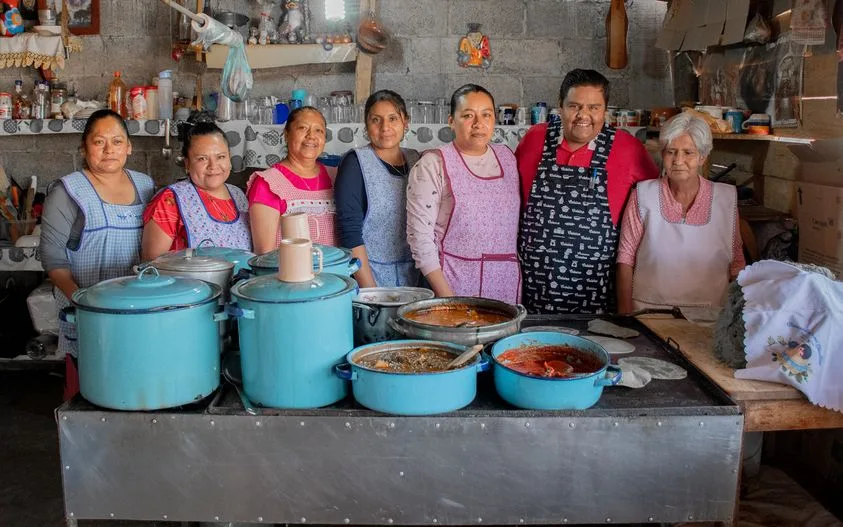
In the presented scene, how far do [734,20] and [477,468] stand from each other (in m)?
3.19

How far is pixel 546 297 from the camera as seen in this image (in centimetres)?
290

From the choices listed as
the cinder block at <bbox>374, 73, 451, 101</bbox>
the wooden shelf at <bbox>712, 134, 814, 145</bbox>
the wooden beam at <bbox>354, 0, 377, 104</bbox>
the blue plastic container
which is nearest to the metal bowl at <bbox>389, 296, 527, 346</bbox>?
the blue plastic container

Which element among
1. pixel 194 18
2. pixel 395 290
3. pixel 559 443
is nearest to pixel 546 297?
pixel 395 290

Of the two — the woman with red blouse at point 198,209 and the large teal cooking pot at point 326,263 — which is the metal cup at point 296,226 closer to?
the large teal cooking pot at point 326,263

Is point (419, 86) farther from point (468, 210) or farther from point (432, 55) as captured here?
point (468, 210)

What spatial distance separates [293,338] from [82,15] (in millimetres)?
4644

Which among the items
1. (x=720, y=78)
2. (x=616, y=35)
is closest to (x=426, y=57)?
(x=616, y=35)

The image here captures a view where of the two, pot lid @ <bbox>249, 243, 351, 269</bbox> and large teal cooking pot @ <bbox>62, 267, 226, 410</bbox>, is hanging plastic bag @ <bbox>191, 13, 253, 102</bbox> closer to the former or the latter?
pot lid @ <bbox>249, 243, 351, 269</bbox>

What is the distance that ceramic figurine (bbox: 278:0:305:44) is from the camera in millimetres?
4977

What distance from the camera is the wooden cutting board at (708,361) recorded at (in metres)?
1.89

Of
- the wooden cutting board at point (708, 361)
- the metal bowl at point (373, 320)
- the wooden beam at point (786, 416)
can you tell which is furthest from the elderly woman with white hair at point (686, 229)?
the metal bowl at point (373, 320)

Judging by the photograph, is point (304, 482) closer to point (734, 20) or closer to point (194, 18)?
point (194, 18)

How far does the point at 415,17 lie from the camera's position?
16.9 ft

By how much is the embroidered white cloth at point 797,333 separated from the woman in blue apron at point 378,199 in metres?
1.42
